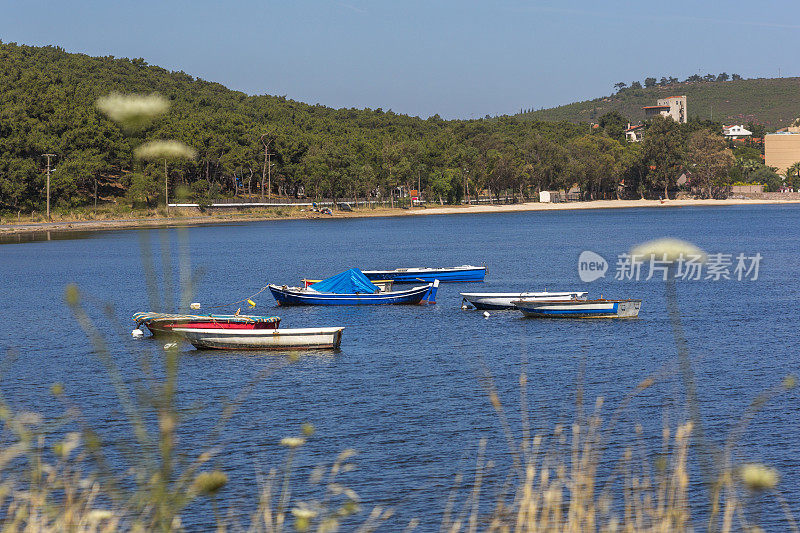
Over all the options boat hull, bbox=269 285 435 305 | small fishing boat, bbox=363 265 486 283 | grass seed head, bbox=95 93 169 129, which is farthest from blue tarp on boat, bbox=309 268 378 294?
grass seed head, bbox=95 93 169 129

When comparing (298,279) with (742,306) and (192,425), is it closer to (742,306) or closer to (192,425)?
(742,306)

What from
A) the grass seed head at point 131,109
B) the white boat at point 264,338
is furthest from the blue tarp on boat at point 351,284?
the grass seed head at point 131,109

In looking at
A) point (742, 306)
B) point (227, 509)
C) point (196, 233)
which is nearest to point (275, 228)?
point (196, 233)

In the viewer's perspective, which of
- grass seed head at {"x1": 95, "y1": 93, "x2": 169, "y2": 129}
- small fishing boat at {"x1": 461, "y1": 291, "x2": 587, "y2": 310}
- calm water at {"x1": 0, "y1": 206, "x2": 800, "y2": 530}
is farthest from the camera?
small fishing boat at {"x1": 461, "y1": 291, "x2": 587, "y2": 310}

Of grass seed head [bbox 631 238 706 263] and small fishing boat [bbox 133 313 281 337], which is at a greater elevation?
grass seed head [bbox 631 238 706 263]

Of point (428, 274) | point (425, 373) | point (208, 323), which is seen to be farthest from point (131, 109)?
point (428, 274)

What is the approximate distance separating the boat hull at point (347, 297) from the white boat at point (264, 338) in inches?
649

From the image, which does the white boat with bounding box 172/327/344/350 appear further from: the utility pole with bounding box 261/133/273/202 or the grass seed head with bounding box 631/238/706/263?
the utility pole with bounding box 261/133/273/202

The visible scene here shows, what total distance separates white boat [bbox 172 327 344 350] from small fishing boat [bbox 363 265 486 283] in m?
28.2

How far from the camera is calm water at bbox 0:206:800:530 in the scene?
23.4 meters

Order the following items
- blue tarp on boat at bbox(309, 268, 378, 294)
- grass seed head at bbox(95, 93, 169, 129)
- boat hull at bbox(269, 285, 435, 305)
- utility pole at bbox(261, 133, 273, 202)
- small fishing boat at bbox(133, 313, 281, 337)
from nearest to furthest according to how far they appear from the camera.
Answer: grass seed head at bbox(95, 93, 169, 129)
small fishing boat at bbox(133, 313, 281, 337)
boat hull at bbox(269, 285, 435, 305)
blue tarp on boat at bbox(309, 268, 378, 294)
utility pole at bbox(261, 133, 273, 202)

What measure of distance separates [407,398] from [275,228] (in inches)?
5483

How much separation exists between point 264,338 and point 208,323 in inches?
160

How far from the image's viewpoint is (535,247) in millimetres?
110375
